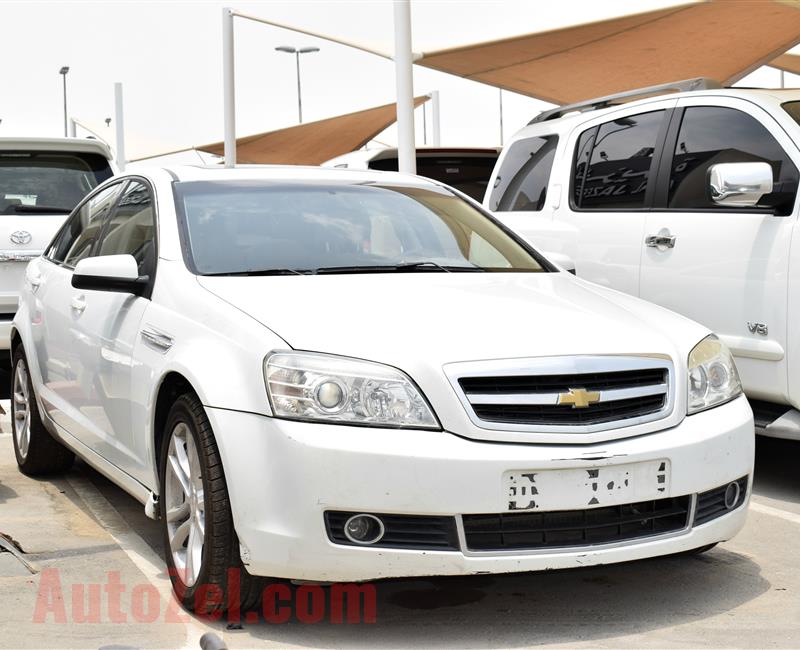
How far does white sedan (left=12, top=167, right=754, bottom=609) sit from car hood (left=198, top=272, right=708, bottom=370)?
0.01 meters

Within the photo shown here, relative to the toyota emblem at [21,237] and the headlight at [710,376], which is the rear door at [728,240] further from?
the toyota emblem at [21,237]

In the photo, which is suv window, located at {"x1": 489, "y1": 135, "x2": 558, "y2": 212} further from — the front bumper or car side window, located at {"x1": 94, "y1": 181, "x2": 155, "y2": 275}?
the front bumper

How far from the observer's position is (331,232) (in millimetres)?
5035

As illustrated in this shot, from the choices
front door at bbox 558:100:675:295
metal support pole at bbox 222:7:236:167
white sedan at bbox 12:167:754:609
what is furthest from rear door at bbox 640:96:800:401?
metal support pole at bbox 222:7:236:167

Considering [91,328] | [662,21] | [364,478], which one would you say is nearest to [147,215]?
[91,328]

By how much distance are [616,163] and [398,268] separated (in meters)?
2.80

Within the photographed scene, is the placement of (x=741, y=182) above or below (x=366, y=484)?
above

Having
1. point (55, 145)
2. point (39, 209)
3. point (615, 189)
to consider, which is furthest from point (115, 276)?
point (55, 145)

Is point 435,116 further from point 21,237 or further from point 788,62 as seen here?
point 21,237

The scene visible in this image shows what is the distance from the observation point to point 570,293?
471cm

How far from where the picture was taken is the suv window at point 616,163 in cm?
702

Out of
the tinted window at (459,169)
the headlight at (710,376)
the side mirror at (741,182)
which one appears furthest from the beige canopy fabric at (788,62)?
the headlight at (710,376)

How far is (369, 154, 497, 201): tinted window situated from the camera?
42.1ft

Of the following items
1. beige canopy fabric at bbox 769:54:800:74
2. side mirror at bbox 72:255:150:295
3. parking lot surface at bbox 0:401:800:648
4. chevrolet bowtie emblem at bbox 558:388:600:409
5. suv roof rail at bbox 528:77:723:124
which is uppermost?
beige canopy fabric at bbox 769:54:800:74
